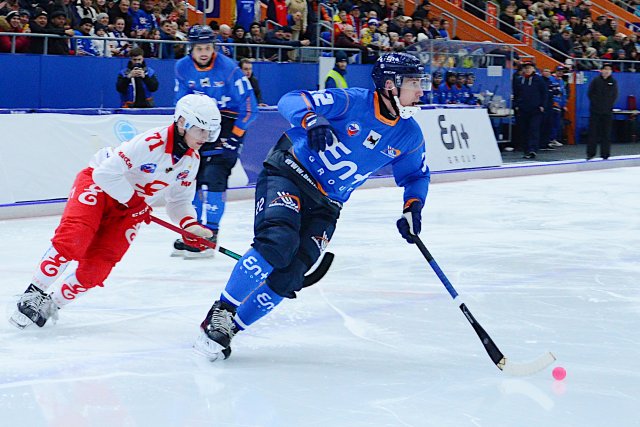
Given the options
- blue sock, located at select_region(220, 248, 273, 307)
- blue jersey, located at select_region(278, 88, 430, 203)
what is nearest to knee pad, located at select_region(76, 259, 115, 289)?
blue sock, located at select_region(220, 248, 273, 307)

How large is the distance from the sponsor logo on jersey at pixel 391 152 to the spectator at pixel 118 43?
805 centimetres

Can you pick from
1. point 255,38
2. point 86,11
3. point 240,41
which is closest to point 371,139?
point 86,11

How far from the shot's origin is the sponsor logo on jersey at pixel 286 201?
4.25 m

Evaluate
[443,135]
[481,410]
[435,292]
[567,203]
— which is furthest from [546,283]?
[443,135]

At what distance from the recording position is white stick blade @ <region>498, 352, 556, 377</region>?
4121 millimetres

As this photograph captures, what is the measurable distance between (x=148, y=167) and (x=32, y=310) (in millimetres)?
833

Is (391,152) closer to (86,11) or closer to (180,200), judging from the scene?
(180,200)

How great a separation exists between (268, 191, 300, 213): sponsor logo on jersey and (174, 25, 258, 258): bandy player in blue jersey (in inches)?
109

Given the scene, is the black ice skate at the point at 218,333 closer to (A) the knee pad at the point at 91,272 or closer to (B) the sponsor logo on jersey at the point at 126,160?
(A) the knee pad at the point at 91,272

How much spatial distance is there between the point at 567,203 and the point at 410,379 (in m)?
6.78

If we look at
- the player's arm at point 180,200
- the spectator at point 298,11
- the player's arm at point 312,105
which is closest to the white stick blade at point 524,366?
the player's arm at point 312,105

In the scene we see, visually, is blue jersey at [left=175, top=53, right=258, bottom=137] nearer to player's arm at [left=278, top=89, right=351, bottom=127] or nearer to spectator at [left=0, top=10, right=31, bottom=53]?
player's arm at [left=278, top=89, right=351, bottom=127]

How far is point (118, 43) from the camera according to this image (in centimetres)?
1208

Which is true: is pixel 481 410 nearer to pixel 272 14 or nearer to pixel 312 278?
pixel 312 278
